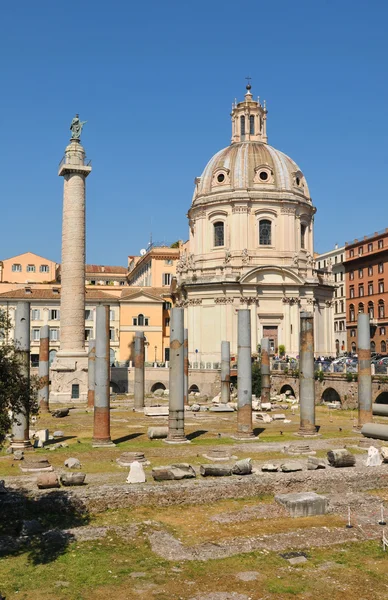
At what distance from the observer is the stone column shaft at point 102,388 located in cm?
2545

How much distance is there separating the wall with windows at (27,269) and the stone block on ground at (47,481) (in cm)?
7432

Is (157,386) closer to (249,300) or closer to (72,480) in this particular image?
(249,300)

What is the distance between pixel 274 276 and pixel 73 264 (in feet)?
75.1

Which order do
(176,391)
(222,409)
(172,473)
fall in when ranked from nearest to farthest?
(172,473), (176,391), (222,409)

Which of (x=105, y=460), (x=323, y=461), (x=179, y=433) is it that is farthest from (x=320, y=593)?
(x=179, y=433)

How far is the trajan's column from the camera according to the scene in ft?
159

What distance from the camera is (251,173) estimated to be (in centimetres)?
6550

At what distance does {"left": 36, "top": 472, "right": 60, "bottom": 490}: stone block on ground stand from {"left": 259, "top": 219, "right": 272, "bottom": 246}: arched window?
50.6 m

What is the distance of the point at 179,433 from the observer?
26062 millimetres

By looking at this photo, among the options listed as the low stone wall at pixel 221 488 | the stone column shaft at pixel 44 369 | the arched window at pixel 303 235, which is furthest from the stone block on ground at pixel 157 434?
the arched window at pixel 303 235

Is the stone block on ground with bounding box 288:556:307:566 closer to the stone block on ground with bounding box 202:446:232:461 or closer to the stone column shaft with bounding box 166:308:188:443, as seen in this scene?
the stone block on ground with bounding box 202:446:232:461

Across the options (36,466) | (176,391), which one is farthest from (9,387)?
(176,391)

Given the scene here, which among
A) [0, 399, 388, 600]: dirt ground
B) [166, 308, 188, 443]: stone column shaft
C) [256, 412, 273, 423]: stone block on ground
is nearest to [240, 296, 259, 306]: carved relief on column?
[256, 412, 273, 423]: stone block on ground

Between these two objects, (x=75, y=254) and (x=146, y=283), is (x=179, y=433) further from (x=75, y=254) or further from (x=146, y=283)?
(x=146, y=283)
